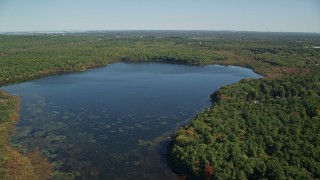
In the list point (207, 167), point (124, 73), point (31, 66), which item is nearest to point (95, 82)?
point (124, 73)

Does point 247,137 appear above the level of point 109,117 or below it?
above

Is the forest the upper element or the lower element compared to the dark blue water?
upper

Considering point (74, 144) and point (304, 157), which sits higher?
point (304, 157)

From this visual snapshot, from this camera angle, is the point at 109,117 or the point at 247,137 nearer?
the point at 247,137

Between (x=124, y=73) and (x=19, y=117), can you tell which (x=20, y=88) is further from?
(x=124, y=73)

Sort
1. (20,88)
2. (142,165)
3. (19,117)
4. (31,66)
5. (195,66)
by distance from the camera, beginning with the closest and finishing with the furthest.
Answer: (142,165), (19,117), (20,88), (31,66), (195,66)

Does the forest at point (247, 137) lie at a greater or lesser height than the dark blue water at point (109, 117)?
greater

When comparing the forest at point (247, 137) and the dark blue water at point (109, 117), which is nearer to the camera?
the forest at point (247, 137)

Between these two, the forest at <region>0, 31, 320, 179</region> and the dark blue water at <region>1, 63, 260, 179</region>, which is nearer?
the forest at <region>0, 31, 320, 179</region>
